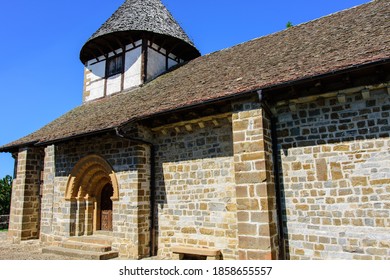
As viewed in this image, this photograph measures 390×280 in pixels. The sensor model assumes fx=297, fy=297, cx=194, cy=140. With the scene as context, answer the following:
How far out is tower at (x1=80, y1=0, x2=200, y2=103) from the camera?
1086 cm

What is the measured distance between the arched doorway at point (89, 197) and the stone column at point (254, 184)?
4.54 m

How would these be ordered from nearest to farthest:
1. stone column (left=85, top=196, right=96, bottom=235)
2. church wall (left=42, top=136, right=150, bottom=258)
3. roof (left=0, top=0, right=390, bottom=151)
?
roof (left=0, top=0, right=390, bottom=151), church wall (left=42, top=136, right=150, bottom=258), stone column (left=85, top=196, right=96, bottom=235)

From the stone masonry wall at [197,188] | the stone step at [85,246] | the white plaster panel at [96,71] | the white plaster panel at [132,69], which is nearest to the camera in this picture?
the stone masonry wall at [197,188]

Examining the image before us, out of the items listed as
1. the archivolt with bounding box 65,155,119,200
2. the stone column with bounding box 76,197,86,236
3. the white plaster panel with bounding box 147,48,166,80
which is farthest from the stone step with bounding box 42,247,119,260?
the white plaster panel with bounding box 147,48,166,80

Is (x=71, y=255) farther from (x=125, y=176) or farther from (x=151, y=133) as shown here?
(x=151, y=133)

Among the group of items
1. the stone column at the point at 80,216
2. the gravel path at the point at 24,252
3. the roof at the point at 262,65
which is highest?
the roof at the point at 262,65

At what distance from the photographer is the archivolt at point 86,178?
8625mm

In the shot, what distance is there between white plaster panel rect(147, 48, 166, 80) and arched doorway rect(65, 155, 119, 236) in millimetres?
4003

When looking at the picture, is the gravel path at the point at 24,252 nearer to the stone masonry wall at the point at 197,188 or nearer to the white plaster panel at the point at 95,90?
the stone masonry wall at the point at 197,188

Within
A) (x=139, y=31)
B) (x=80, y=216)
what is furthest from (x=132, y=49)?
(x=80, y=216)

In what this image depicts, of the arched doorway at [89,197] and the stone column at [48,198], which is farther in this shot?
the stone column at [48,198]

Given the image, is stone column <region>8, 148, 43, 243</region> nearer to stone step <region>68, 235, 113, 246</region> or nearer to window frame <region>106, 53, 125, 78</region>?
stone step <region>68, 235, 113, 246</region>

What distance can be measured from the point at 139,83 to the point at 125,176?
4.32 m

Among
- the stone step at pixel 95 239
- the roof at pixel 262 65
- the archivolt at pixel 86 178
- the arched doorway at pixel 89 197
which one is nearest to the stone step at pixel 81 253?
the stone step at pixel 95 239
